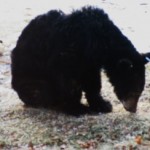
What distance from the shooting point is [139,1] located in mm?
15836

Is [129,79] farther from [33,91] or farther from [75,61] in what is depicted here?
[33,91]

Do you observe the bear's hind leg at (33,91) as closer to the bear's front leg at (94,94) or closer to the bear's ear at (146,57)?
the bear's front leg at (94,94)

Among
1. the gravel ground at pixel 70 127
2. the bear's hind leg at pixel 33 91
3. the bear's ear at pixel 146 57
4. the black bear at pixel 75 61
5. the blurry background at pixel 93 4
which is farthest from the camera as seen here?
the blurry background at pixel 93 4

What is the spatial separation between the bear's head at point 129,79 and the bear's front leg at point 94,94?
237mm

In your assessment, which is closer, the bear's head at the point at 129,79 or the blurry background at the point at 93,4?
the bear's head at the point at 129,79

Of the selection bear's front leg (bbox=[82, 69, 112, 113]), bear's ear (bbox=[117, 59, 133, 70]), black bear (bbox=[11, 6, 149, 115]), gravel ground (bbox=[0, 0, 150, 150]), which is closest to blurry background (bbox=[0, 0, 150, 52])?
gravel ground (bbox=[0, 0, 150, 150])

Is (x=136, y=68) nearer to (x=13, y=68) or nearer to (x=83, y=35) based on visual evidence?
(x=83, y=35)

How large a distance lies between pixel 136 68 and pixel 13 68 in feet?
5.82

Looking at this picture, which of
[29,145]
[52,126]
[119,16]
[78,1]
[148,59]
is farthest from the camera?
[78,1]

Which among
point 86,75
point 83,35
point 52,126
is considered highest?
point 83,35

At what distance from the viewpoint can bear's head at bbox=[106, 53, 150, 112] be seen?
23.0 ft

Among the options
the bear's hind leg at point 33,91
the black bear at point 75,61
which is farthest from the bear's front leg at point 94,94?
the bear's hind leg at point 33,91

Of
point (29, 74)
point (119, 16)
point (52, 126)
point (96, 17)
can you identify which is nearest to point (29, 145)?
point (52, 126)

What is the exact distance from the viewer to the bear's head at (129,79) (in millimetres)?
7014
